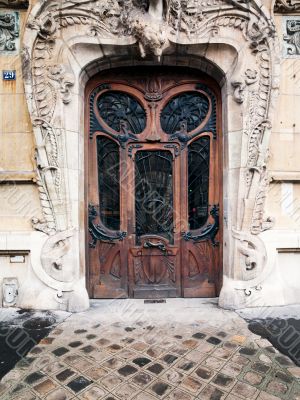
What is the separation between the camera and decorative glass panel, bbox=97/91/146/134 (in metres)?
4.46

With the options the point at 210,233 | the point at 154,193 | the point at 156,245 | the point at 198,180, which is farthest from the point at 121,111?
the point at 210,233

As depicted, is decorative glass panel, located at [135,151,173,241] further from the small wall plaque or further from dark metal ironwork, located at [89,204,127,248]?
the small wall plaque

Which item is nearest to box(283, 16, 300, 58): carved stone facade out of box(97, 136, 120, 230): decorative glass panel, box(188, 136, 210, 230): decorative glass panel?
box(188, 136, 210, 230): decorative glass panel

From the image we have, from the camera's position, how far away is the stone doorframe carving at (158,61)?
388cm

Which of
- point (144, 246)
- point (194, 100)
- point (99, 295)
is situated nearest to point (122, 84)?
point (194, 100)

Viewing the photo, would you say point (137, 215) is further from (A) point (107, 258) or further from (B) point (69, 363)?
(B) point (69, 363)

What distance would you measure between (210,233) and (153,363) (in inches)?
88.7

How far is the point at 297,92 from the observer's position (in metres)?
4.21

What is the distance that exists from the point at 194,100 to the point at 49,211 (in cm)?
288

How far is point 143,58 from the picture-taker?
4.14 meters

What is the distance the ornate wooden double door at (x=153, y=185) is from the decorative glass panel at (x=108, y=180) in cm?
2

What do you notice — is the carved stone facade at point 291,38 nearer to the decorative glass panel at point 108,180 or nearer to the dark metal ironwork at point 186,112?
the dark metal ironwork at point 186,112

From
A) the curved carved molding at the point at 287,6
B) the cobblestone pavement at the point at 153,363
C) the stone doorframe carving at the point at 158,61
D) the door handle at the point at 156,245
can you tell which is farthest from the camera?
the door handle at the point at 156,245

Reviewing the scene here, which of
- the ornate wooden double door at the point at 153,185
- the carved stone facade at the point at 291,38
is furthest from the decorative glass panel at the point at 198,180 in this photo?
the carved stone facade at the point at 291,38
